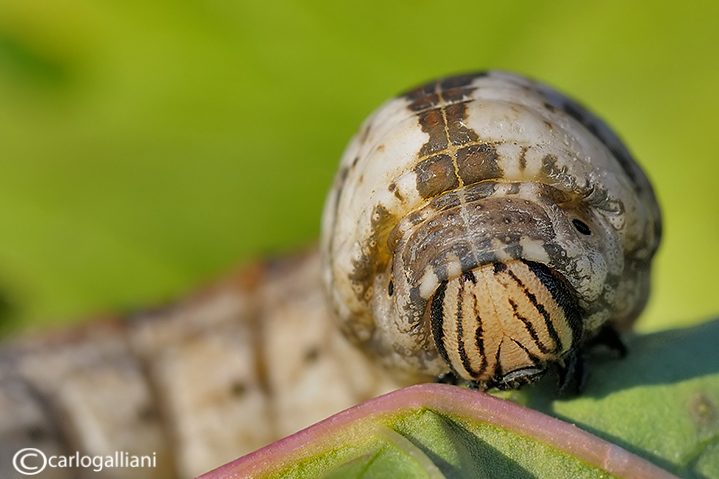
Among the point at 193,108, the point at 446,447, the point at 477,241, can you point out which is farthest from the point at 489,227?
the point at 193,108

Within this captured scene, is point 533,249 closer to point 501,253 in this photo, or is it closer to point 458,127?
Result: point 501,253

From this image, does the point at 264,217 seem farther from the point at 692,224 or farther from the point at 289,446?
the point at 289,446

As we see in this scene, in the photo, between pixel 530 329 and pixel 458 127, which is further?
pixel 458 127

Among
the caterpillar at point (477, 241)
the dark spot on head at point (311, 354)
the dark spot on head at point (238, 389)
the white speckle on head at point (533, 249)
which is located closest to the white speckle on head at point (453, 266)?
the caterpillar at point (477, 241)

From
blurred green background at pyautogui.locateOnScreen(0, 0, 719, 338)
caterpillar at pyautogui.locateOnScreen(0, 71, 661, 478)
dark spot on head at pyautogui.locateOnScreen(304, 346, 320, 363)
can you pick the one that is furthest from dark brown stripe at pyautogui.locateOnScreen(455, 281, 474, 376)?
blurred green background at pyautogui.locateOnScreen(0, 0, 719, 338)

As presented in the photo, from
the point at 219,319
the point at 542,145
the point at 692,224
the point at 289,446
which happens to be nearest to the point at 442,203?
the point at 542,145

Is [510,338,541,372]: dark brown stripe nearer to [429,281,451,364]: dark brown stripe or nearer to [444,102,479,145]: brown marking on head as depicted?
[429,281,451,364]: dark brown stripe
